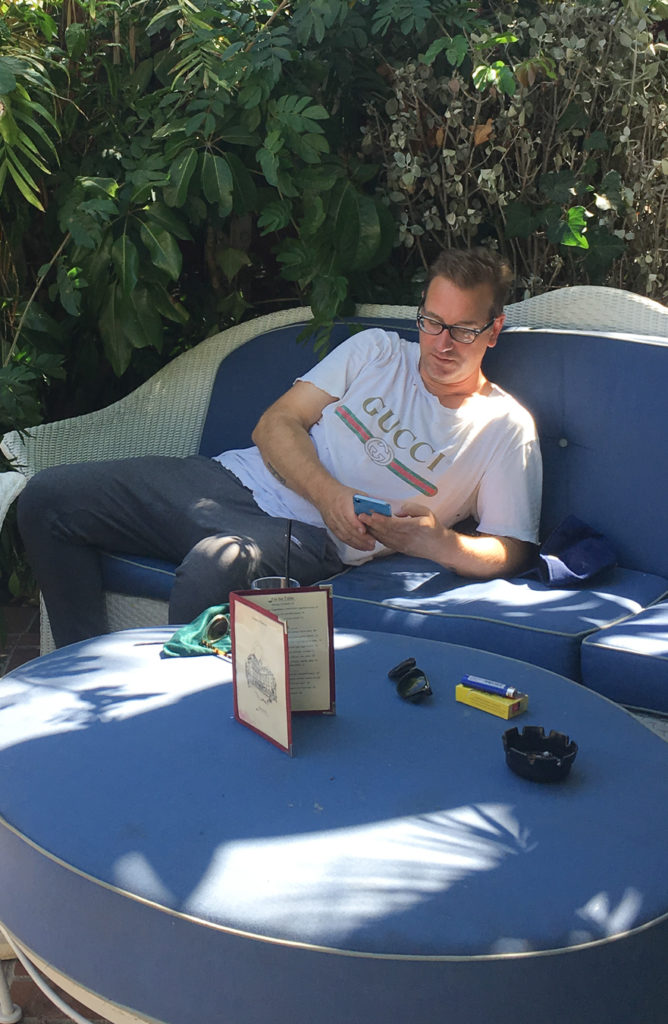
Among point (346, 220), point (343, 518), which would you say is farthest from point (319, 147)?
point (343, 518)

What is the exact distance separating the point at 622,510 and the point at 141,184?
1.57 m

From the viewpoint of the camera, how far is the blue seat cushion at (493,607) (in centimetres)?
219

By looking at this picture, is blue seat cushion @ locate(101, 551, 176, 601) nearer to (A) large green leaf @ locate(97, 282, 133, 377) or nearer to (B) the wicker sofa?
(B) the wicker sofa

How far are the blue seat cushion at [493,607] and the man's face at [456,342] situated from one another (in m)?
0.46

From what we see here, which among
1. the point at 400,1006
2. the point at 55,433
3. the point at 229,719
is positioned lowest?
the point at 400,1006

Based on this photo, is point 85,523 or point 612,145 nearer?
point 85,523

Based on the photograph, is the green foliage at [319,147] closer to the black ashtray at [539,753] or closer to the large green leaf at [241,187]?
the large green leaf at [241,187]

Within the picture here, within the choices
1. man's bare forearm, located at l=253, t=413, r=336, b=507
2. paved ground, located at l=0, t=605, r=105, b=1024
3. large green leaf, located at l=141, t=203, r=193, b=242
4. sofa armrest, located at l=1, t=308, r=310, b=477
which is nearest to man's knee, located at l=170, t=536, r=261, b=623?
man's bare forearm, located at l=253, t=413, r=336, b=507

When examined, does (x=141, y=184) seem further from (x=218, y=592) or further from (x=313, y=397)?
(x=218, y=592)

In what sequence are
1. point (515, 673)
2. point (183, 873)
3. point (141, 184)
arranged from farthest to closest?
point (141, 184), point (515, 673), point (183, 873)

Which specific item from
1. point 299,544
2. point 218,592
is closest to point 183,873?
point 218,592

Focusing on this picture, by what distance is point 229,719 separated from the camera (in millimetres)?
1713

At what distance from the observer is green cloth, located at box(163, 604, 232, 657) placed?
77.2 inches

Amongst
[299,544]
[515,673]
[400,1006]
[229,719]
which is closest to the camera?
[400,1006]
